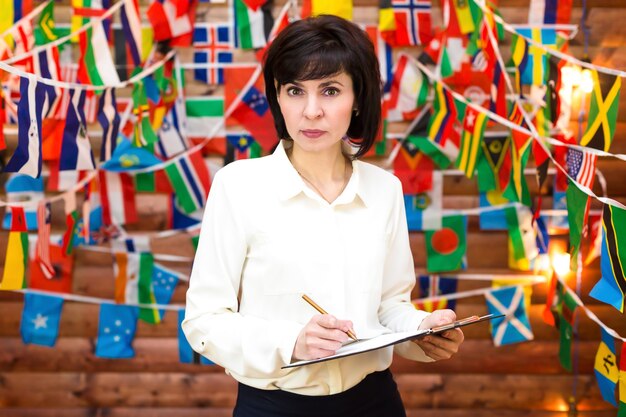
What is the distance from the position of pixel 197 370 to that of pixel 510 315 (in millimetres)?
1343

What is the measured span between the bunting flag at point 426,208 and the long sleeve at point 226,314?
1.56 metres

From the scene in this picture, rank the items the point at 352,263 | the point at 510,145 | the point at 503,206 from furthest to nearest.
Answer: the point at 503,206 < the point at 510,145 < the point at 352,263

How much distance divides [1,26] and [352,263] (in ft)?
6.24

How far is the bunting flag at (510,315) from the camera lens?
9.33ft

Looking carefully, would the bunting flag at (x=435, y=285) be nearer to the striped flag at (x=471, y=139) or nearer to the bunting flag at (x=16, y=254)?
the striped flag at (x=471, y=139)

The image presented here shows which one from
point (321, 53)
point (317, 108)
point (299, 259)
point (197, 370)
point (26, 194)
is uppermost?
point (321, 53)

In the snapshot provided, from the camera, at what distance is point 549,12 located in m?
2.66

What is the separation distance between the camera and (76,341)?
2930mm

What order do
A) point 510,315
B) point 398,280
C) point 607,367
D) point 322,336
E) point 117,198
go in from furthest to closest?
point 510,315 < point 117,198 < point 607,367 < point 398,280 < point 322,336

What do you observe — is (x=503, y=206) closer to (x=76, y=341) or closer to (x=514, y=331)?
(x=514, y=331)

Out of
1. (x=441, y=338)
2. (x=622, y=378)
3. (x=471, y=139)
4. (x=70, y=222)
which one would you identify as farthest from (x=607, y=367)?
(x=70, y=222)

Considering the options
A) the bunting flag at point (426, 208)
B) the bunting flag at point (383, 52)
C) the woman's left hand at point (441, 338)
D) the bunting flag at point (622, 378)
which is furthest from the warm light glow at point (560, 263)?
the woman's left hand at point (441, 338)

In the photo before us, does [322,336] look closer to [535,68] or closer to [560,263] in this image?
[535,68]

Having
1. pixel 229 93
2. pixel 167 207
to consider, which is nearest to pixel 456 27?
pixel 229 93
